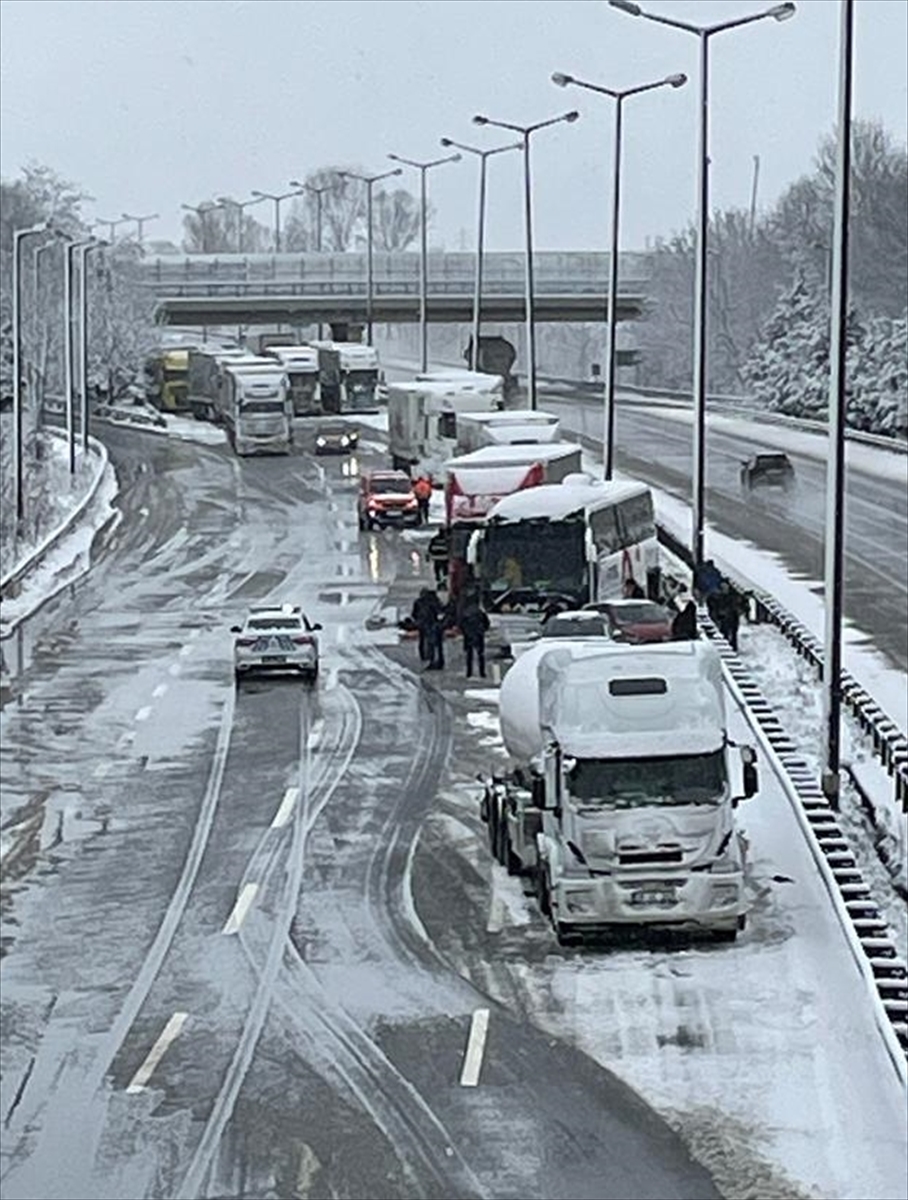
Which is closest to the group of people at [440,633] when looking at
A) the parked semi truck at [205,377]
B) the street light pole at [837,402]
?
the street light pole at [837,402]

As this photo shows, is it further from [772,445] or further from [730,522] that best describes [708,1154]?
[772,445]

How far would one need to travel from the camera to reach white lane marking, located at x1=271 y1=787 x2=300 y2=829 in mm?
33250

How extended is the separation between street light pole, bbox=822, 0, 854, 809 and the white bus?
1512 centimetres

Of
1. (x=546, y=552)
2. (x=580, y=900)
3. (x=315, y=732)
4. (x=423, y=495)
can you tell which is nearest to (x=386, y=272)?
(x=423, y=495)

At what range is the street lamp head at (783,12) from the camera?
159 ft

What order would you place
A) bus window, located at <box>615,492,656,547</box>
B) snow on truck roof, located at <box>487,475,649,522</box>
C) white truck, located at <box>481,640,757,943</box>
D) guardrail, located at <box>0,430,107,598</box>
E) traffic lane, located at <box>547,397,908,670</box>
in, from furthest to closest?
guardrail, located at <box>0,430,107,598</box> → traffic lane, located at <box>547,397,908,670</box> → bus window, located at <box>615,492,656,547</box> → snow on truck roof, located at <box>487,475,649,522</box> → white truck, located at <box>481,640,757,943</box>

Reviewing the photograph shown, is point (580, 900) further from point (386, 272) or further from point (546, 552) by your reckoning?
point (386, 272)

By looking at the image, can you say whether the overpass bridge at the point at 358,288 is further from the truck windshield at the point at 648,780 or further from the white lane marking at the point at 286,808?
the truck windshield at the point at 648,780

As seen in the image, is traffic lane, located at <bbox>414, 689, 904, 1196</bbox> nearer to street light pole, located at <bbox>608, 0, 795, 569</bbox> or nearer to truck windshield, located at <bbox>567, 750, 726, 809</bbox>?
truck windshield, located at <bbox>567, 750, 726, 809</bbox>

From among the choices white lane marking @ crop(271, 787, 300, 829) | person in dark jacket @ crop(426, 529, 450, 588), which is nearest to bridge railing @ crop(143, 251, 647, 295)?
person in dark jacket @ crop(426, 529, 450, 588)

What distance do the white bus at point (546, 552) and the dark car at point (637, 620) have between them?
2.89m

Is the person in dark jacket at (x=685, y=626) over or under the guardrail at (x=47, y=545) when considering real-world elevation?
over

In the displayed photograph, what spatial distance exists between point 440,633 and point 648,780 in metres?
19.9

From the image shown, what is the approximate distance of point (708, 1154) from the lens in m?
19.8
